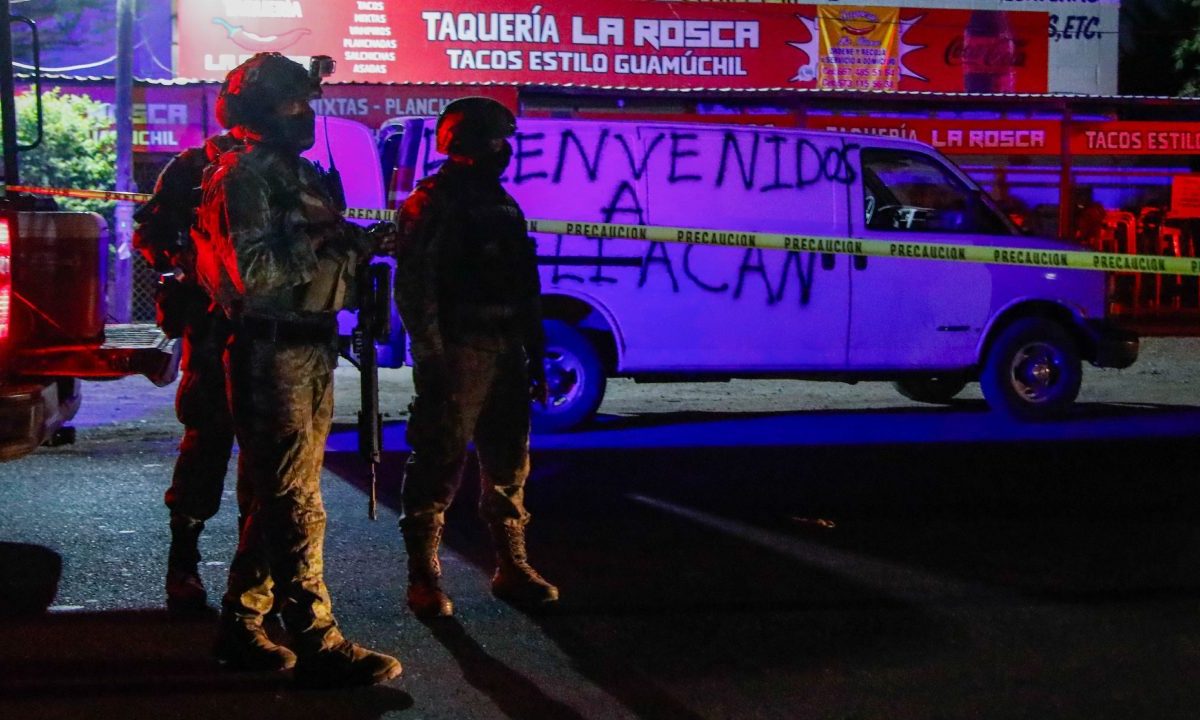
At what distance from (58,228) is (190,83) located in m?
10.4

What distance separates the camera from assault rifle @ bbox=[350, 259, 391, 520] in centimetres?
434

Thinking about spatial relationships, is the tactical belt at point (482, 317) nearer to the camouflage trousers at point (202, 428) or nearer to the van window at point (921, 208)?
the camouflage trousers at point (202, 428)

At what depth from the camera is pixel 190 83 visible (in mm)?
15125

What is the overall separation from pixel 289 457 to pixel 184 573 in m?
1.13

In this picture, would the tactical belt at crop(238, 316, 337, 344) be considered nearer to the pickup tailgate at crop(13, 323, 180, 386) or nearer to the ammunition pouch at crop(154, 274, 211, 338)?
the ammunition pouch at crop(154, 274, 211, 338)

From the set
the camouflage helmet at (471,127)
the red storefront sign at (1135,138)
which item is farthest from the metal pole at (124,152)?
the red storefront sign at (1135,138)

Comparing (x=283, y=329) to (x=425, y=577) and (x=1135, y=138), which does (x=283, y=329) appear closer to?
(x=425, y=577)

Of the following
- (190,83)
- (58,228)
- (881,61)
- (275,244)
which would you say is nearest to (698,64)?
(881,61)


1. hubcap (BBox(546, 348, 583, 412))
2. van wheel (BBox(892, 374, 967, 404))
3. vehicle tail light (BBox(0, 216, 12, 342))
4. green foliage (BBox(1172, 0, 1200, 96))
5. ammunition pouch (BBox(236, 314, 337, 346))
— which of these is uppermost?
green foliage (BBox(1172, 0, 1200, 96))

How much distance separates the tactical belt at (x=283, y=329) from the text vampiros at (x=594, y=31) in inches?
571

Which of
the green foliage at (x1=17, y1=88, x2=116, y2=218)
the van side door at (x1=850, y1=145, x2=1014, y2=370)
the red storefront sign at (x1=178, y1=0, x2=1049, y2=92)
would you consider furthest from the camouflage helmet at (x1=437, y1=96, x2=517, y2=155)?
the red storefront sign at (x1=178, y1=0, x2=1049, y2=92)

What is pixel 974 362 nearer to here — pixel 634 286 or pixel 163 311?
pixel 634 286

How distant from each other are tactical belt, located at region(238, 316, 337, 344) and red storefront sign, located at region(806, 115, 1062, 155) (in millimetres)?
13364

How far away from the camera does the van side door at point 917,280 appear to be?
359 inches
